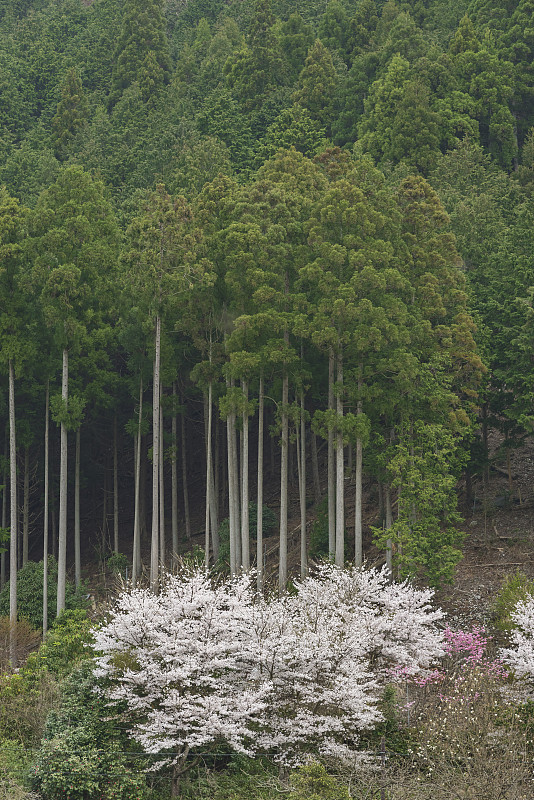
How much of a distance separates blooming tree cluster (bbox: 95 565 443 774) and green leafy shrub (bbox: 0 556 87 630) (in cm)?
1431

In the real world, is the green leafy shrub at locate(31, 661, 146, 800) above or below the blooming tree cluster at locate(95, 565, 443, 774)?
below

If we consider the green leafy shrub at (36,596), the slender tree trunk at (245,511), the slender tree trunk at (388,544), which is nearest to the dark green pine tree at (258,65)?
the slender tree trunk at (245,511)

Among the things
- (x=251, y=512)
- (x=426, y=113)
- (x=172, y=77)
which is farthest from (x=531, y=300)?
(x=172, y=77)

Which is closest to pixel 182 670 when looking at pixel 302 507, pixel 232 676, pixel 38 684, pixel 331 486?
pixel 232 676

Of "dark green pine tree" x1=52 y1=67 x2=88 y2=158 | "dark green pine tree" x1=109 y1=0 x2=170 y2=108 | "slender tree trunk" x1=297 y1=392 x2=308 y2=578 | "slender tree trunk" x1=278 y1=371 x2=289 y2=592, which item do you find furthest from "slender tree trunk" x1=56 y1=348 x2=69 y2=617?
"dark green pine tree" x1=109 y1=0 x2=170 y2=108

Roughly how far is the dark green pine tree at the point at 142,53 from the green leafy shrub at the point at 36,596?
44.2m

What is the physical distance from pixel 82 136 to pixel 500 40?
26.6 meters

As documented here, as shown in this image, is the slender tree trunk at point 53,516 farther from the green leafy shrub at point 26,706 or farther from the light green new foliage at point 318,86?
the light green new foliage at point 318,86

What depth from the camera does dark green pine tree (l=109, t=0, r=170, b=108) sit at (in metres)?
72.4

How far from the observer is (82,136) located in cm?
6056

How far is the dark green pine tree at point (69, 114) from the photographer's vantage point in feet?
209

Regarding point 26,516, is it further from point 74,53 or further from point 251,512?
point 74,53

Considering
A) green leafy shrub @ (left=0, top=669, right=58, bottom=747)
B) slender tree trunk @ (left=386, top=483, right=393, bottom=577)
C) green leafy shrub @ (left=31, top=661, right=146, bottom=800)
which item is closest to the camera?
green leafy shrub @ (left=31, top=661, right=146, bottom=800)

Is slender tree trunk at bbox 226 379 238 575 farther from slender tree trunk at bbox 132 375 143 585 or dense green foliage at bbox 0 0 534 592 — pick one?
slender tree trunk at bbox 132 375 143 585
